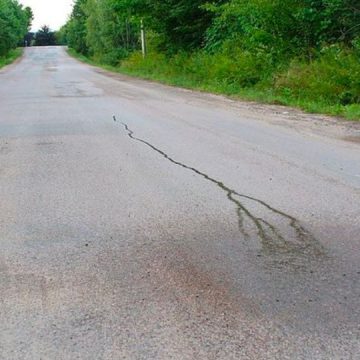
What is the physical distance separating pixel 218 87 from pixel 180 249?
631 inches

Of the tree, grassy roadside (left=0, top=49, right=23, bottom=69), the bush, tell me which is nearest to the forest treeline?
the bush

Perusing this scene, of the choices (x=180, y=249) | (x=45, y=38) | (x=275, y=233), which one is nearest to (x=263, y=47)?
(x=275, y=233)

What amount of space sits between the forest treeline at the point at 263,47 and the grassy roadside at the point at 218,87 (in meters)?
0.03

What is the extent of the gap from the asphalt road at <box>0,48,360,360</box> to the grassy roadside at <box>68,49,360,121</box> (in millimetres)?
4039

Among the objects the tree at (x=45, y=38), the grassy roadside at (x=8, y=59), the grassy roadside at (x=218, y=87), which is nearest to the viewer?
the grassy roadside at (x=218, y=87)

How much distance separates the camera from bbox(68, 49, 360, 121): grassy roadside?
12941 millimetres

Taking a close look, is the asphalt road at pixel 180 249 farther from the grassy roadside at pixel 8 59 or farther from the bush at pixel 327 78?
A: the grassy roadside at pixel 8 59

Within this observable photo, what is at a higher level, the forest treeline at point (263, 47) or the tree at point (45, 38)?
the forest treeline at point (263, 47)

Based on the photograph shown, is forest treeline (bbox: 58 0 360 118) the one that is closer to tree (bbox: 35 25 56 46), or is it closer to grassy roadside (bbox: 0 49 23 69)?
grassy roadside (bbox: 0 49 23 69)

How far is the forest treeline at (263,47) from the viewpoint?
14711mm

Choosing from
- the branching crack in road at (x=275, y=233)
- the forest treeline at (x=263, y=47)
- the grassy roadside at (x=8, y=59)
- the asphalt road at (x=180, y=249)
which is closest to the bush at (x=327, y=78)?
the forest treeline at (x=263, y=47)

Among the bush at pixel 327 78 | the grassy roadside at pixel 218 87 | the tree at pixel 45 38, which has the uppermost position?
the bush at pixel 327 78

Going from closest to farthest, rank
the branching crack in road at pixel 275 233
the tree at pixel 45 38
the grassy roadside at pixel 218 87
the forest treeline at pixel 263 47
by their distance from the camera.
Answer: the branching crack in road at pixel 275 233, the grassy roadside at pixel 218 87, the forest treeline at pixel 263 47, the tree at pixel 45 38

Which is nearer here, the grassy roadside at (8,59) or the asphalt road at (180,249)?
the asphalt road at (180,249)
